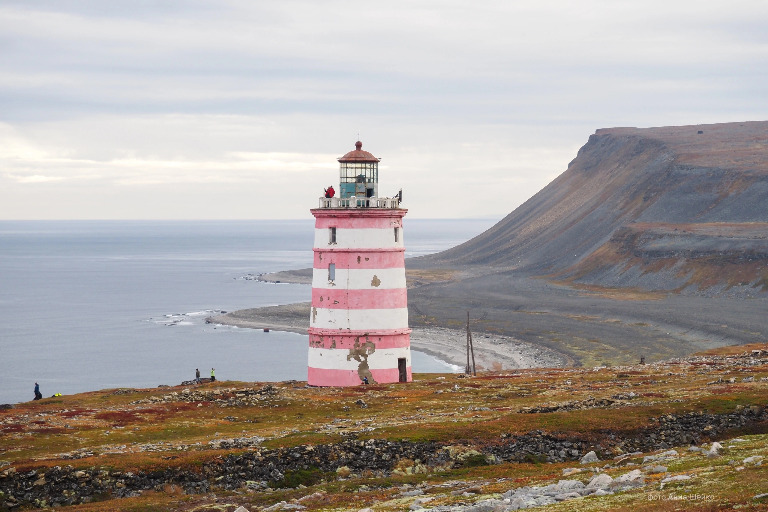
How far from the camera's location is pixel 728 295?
153500 mm

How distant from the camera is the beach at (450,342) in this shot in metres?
107

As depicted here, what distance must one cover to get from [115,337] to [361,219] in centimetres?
10869

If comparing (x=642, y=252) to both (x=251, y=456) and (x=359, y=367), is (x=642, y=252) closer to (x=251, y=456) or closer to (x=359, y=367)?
(x=359, y=367)

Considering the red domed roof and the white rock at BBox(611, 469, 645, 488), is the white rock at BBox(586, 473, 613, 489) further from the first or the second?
the red domed roof

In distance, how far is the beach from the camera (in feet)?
352

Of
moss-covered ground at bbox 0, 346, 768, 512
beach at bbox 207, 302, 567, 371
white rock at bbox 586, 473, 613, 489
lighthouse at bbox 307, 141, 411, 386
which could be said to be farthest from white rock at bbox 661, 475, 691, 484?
beach at bbox 207, 302, 567, 371

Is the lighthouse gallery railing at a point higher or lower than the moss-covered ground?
higher

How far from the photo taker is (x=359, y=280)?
42.5m

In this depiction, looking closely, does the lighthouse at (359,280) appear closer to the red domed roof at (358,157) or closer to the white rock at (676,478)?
the red domed roof at (358,157)

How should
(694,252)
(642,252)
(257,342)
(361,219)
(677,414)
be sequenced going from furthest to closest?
(642,252) < (694,252) < (257,342) < (361,219) < (677,414)

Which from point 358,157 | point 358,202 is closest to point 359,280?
point 358,202

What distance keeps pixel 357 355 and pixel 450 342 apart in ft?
278

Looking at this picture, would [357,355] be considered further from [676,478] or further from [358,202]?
[676,478]

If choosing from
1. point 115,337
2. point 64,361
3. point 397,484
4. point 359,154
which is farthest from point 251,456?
point 115,337
